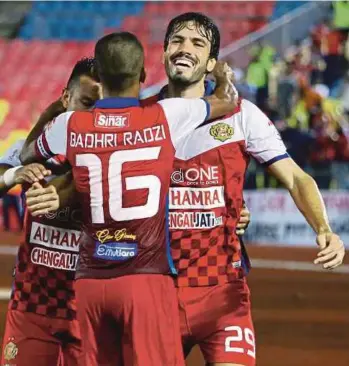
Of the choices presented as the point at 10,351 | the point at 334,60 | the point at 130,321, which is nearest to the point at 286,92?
the point at 334,60

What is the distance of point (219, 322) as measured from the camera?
455 centimetres

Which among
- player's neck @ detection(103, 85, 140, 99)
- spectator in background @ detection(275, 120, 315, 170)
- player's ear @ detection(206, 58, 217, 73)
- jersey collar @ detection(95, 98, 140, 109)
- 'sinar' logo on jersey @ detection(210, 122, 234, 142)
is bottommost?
'sinar' logo on jersey @ detection(210, 122, 234, 142)

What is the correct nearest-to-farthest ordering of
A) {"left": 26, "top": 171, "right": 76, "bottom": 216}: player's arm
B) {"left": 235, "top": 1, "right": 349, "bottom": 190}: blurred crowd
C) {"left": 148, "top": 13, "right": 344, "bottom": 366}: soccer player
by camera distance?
{"left": 26, "top": 171, "right": 76, "bottom": 216}: player's arm < {"left": 148, "top": 13, "right": 344, "bottom": 366}: soccer player < {"left": 235, "top": 1, "right": 349, "bottom": 190}: blurred crowd

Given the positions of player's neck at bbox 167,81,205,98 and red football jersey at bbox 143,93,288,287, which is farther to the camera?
player's neck at bbox 167,81,205,98

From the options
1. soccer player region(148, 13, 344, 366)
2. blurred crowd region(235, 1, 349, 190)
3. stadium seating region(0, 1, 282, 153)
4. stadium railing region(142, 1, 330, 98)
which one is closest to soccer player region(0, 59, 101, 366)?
soccer player region(148, 13, 344, 366)

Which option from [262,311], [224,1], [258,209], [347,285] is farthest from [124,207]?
[224,1]

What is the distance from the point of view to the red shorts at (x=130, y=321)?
12.7ft

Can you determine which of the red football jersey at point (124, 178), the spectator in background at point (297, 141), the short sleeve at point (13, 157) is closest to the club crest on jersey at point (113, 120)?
the red football jersey at point (124, 178)

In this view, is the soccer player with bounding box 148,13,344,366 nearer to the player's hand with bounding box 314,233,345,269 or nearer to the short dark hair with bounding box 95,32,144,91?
the player's hand with bounding box 314,233,345,269

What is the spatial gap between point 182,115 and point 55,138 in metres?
0.50

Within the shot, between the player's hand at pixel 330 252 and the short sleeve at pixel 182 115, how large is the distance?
714mm

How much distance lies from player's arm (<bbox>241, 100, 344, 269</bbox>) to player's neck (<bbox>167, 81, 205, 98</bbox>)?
21 cm

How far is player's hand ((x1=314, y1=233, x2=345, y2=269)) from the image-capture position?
4207 millimetres

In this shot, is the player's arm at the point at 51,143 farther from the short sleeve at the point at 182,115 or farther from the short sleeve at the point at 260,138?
the short sleeve at the point at 260,138
